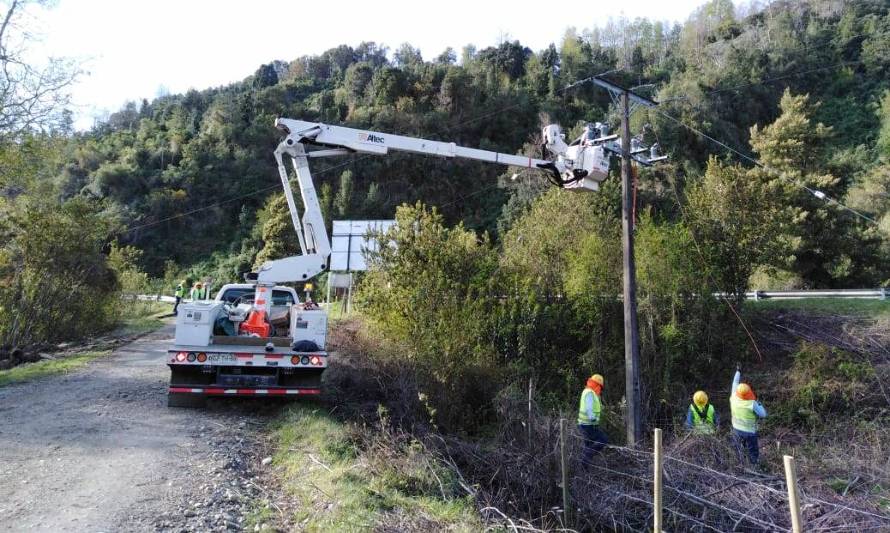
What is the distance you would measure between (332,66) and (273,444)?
82.9 m

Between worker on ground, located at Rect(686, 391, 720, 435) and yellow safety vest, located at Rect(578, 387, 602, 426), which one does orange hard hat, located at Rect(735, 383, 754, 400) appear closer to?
worker on ground, located at Rect(686, 391, 720, 435)

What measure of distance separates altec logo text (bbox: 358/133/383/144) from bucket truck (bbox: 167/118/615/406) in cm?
2

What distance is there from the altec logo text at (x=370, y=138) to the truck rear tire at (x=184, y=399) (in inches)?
212

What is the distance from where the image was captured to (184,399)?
31.3 feet

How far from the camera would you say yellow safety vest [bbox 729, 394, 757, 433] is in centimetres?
967

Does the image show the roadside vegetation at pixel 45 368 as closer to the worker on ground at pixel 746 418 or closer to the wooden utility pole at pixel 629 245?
the wooden utility pole at pixel 629 245

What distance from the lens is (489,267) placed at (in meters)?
14.1

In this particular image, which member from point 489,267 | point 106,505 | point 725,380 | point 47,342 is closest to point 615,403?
point 725,380

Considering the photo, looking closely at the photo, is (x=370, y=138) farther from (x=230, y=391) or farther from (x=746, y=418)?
(x=746, y=418)

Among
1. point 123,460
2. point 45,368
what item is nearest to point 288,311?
point 123,460

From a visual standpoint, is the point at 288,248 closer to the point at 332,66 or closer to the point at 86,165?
the point at 86,165

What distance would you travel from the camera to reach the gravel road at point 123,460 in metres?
5.36

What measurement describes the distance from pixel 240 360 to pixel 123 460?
2520 mm

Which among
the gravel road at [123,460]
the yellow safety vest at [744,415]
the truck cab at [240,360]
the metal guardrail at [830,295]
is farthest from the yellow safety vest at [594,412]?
the metal guardrail at [830,295]
